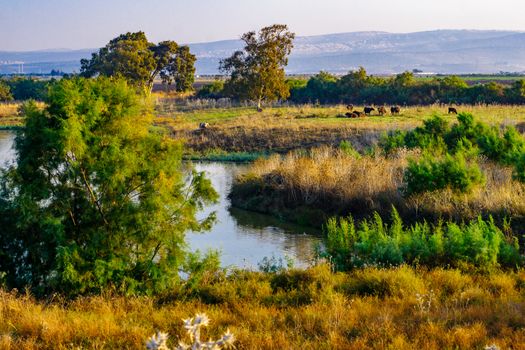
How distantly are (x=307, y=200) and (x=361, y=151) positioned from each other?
845cm

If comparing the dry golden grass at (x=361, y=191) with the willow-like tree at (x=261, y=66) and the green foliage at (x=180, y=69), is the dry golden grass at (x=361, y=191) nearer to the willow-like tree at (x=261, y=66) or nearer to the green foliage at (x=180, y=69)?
the willow-like tree at (x=261, y=66)

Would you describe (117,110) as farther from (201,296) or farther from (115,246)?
(201,296)

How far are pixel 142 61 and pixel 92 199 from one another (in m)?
59.6

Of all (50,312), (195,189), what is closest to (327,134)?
(195,189)

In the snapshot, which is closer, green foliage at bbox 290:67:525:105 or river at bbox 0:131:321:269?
river at bbox 0:131:321:269

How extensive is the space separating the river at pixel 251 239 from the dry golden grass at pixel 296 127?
36.8ft

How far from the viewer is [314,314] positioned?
8.93 m

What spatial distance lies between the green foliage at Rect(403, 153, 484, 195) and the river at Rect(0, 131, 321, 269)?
11.6 feet

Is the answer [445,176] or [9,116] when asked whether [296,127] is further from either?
[9,116]

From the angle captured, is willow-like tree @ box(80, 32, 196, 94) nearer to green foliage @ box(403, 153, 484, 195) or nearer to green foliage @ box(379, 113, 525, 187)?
green foliage @ box(379, 113, 525, 187)

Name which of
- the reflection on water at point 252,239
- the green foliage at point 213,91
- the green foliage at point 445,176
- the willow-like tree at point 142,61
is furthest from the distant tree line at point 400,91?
the green foliage at point 445,176

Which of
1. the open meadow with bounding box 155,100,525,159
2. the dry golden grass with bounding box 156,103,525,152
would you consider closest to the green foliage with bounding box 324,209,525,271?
the open meadow with bounding box 155,100,525,159

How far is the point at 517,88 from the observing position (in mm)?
55031

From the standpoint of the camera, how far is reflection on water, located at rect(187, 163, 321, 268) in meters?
17.9
